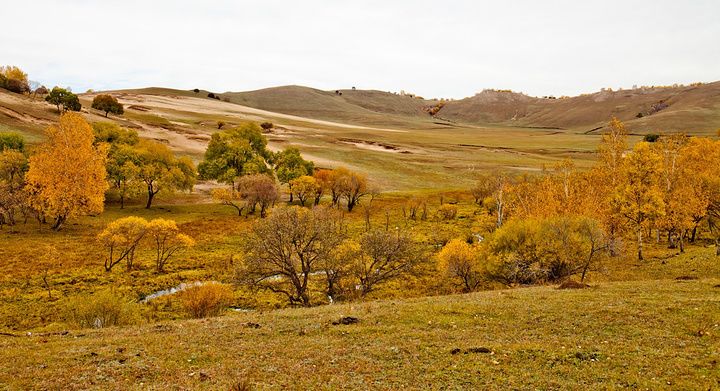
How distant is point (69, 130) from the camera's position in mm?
54812

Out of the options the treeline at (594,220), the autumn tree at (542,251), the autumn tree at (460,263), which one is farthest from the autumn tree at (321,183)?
the autumn tree at (542,251)

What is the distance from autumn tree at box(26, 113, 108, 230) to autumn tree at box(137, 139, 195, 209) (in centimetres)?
1227

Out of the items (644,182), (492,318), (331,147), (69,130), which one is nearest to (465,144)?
(331,147)

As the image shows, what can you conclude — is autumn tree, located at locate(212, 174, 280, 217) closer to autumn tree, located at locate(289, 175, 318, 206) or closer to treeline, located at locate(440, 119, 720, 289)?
autumn tree, located at locate(289, 175, 318, 206)

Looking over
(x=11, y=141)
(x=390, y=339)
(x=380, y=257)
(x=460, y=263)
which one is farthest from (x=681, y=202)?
(x=11, y=141)

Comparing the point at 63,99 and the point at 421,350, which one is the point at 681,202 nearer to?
the point at 421,350

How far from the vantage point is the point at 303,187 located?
76.9m

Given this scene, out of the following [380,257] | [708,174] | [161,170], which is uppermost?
[708,174]

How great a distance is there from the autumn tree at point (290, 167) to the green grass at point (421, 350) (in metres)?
63.0

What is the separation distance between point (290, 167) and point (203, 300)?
59.7 metres

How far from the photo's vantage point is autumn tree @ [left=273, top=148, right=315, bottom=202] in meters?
84.3

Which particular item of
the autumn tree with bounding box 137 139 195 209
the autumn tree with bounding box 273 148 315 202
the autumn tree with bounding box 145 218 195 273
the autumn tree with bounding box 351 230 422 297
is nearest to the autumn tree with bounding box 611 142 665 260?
the autumn tree with bounding box 351 230 422 297

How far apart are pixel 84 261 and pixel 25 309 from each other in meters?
13.1

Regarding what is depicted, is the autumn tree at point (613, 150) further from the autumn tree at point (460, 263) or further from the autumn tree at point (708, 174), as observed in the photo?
the autumn tree at point (460, 263)
